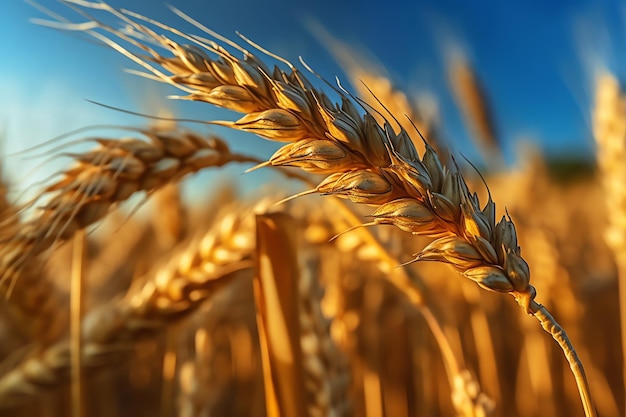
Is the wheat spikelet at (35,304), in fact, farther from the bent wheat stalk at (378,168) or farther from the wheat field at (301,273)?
the bent wheat stalk at (378,168)

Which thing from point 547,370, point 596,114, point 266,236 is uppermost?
point 596,114

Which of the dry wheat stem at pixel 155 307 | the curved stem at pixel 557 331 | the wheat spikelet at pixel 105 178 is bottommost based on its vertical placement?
the curved stem at pixel 557 331

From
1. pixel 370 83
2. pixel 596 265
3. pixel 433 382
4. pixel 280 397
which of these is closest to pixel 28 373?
pixel 280 397

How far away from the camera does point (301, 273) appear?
0.91m

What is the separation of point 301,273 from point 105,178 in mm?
339

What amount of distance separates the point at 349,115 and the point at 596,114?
4.26 feet

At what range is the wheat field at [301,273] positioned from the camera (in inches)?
19.4

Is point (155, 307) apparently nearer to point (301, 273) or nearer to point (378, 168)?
point (301, 273)

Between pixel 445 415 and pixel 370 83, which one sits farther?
pixel 445 415

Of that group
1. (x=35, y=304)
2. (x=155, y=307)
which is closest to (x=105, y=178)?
(x=155, y=307)

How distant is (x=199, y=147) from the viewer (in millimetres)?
778

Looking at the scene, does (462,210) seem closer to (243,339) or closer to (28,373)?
(28,373)

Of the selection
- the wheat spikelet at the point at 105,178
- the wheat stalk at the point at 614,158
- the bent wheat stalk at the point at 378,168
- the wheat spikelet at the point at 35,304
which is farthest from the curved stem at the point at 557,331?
the wheat spikelet at the point at 35,304

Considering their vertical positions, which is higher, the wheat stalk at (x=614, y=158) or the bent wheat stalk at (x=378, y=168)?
the wheat stalk at (x=614, y=158)
